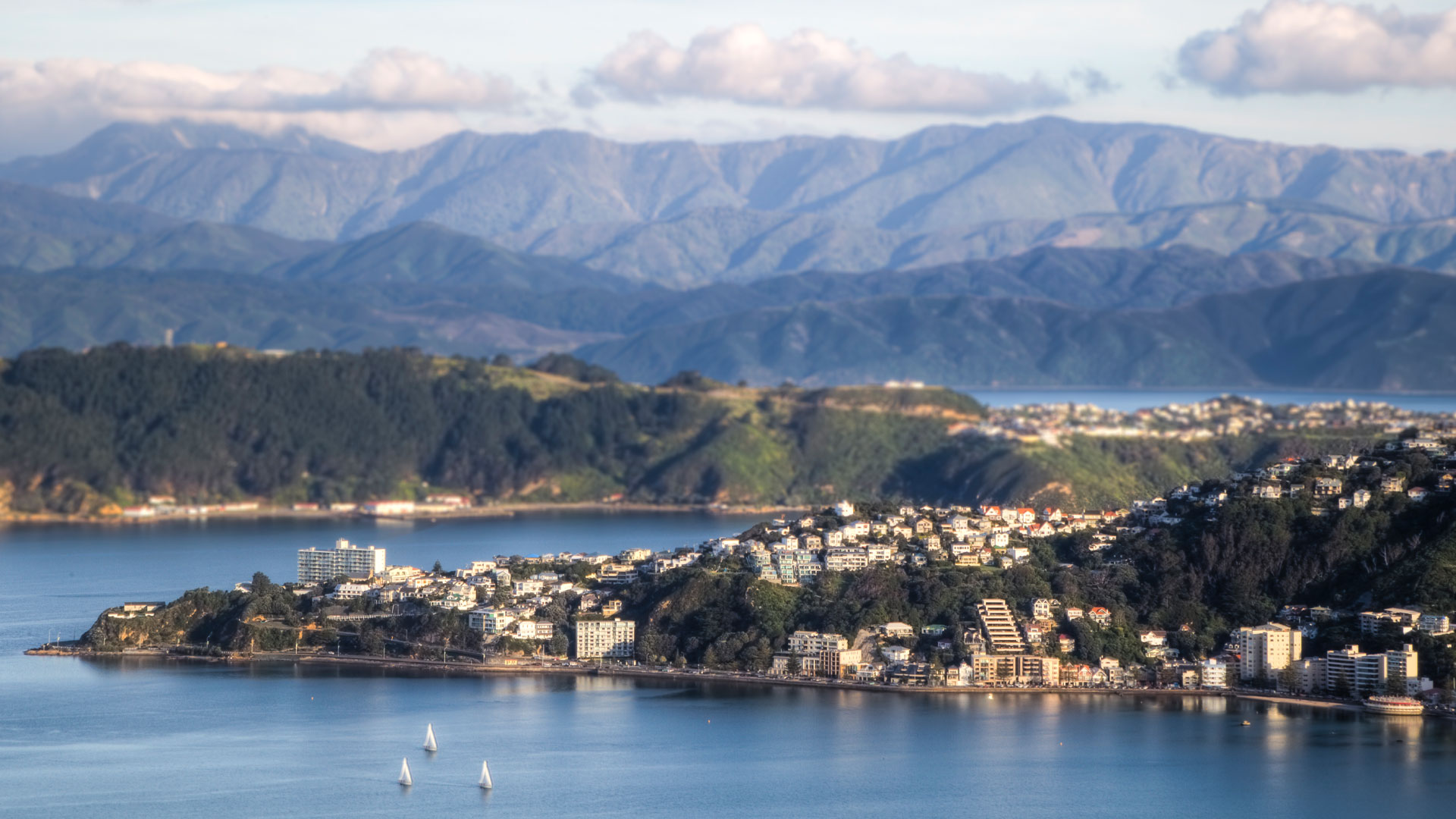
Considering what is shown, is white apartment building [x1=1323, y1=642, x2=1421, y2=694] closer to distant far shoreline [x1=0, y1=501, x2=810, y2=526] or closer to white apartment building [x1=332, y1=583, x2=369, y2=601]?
white apartment building [x1=332, y1=583, x2=369, y2=601]

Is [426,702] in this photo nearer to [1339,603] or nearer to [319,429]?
[1339,603]

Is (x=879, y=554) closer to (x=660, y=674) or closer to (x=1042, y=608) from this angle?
(x=1042, y=608)

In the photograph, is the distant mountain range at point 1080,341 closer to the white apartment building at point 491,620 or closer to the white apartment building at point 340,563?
the white apartment building at point 340,563

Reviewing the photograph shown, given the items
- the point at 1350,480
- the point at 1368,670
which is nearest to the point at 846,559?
the point at 1350,480

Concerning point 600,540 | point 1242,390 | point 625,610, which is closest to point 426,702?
point 625,610

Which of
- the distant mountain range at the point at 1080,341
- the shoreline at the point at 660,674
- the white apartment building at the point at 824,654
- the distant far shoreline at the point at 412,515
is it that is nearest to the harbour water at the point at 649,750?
the shoreline at the point at 660,674
